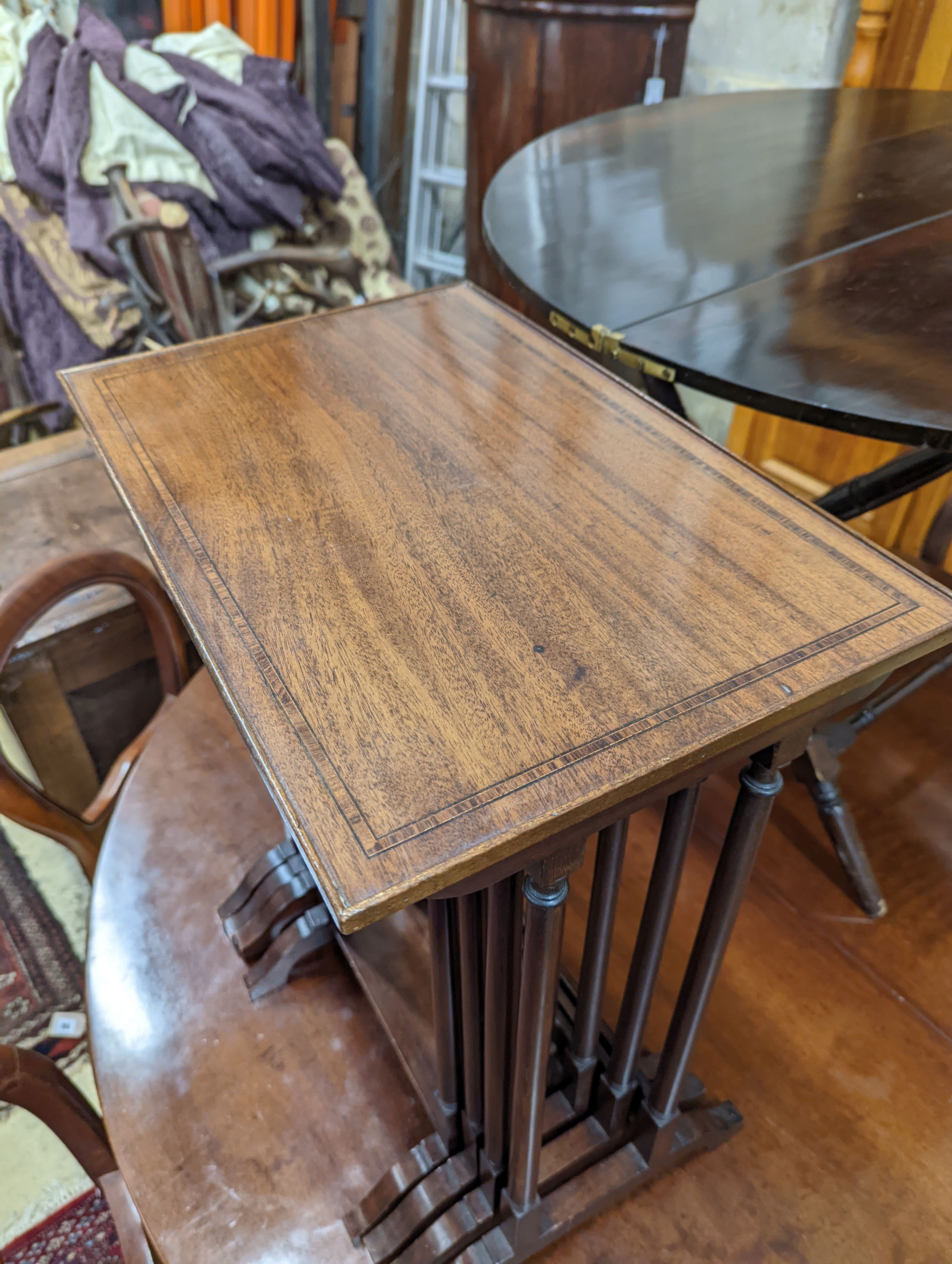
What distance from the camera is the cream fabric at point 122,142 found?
93.3 inches

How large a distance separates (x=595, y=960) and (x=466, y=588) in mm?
343

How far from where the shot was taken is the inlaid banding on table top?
43 cm

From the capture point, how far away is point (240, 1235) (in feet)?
2.41

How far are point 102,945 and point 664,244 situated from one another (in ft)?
3.46

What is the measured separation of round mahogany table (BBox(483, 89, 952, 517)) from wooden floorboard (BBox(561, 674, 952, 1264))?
463 millimetres

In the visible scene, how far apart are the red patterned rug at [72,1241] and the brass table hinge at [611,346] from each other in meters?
1.35

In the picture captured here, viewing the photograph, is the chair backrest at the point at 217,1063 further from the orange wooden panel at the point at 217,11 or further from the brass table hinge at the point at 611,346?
the orange wooden panel at the point at 217,11

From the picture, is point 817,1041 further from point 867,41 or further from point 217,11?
point 217,11

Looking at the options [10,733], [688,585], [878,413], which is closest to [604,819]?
[688,585]

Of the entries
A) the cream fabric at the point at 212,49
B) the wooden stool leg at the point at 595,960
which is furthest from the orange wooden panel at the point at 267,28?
the wooden stool leg at the point at 595,960

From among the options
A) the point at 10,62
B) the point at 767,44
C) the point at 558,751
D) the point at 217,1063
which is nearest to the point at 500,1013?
the point at 558,751

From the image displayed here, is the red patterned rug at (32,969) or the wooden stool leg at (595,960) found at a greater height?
the wooden stool leg at (595,960)

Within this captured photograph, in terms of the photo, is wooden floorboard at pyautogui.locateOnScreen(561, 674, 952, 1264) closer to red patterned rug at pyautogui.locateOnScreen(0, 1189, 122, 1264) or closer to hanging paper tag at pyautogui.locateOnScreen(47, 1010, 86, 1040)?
red patterned rug at pyautogui.locateOnScreen(0, 1189, 122, 1264)

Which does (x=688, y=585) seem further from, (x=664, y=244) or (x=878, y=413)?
(x=664, y=244)
